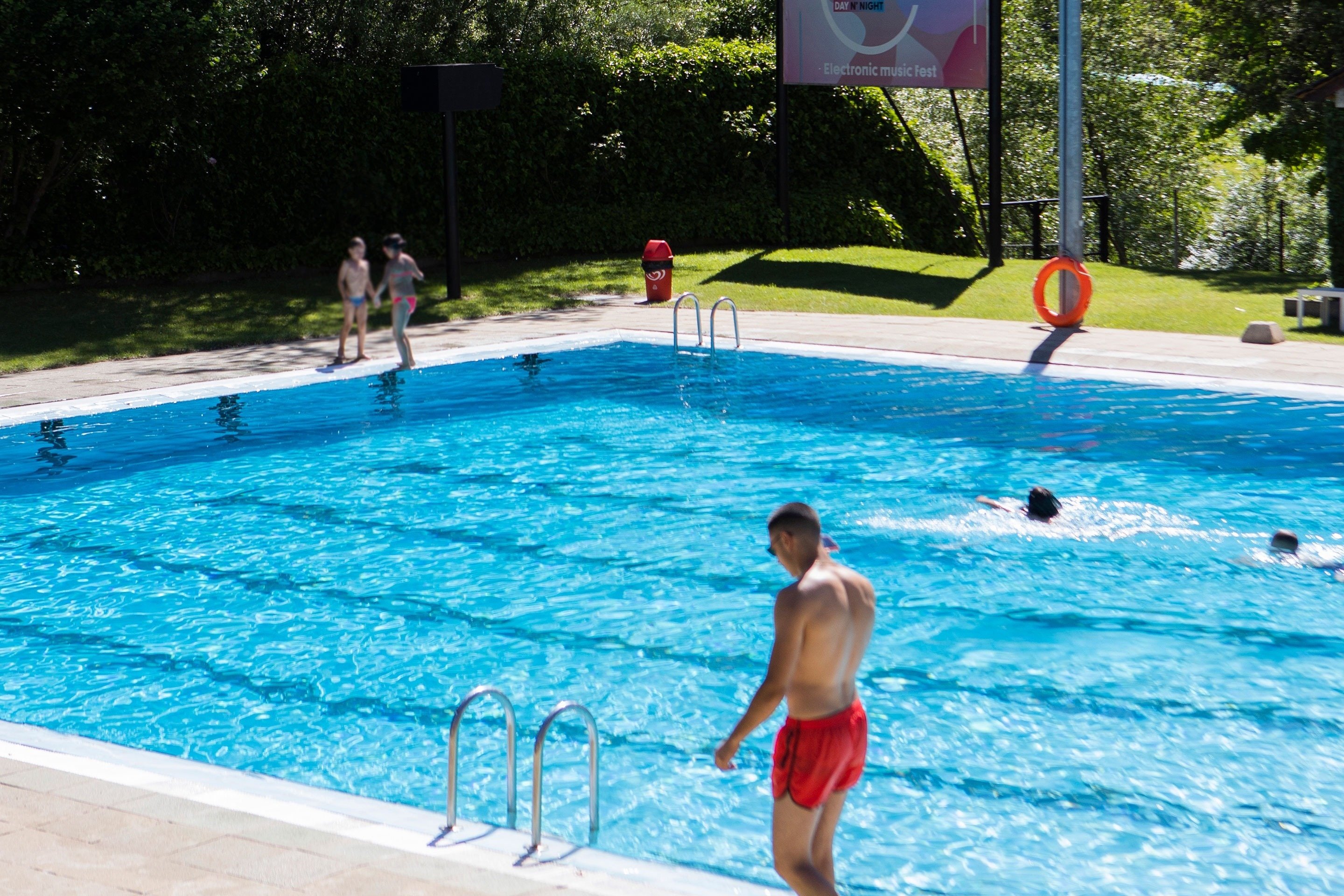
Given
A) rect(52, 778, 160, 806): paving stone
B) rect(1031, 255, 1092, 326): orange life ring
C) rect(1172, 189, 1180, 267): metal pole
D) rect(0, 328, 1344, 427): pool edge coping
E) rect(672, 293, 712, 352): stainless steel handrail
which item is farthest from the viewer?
rect(1172, 189, 1180, 267): metal pole

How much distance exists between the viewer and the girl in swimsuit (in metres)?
17.1

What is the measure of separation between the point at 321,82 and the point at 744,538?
18126 mm

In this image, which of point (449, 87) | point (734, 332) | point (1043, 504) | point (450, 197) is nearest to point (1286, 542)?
point (1043, 504)

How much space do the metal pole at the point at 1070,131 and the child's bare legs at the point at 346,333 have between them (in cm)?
944

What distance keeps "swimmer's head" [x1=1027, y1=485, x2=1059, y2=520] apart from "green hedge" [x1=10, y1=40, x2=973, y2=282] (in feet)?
56.7

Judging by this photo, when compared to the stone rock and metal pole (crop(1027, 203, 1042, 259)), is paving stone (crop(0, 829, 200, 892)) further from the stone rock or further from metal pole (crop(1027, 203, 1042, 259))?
metal pole (crop(1027, 203, 1042, 259))

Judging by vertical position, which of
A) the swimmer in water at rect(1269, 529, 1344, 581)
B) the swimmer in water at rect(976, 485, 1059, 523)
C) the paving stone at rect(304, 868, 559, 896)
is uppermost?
the swimmer in water at rect(976, 485, 1059, 523)

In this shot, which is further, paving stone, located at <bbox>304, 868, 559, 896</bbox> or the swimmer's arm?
paving stone, located at <bbox>304, 868, 559, 896</bbox>

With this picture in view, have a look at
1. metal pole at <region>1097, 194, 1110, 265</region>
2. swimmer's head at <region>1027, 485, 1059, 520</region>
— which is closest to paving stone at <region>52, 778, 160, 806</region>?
swimmer's head at <region>1027, 485, 1059, 520</region>

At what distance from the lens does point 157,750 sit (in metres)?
7.92

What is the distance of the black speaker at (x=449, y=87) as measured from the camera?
22250mm

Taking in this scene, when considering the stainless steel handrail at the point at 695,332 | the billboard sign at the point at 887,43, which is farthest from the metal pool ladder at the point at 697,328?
the billboard sign at the point at 887,43

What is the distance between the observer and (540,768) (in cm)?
577

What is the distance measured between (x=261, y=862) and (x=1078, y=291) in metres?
16.1
